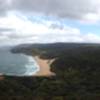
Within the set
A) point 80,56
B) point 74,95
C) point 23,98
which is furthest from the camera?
point 80,56

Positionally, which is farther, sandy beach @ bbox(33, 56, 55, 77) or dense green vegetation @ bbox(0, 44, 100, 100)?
sandy beach @ bbox(33, 56, 55, 77)

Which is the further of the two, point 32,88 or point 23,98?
point 32,88

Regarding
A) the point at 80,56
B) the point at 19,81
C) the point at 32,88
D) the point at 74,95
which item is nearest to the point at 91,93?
the point at 74,95

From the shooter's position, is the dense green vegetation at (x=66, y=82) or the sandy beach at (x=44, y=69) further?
the sandy beach at (x=44, y=69)

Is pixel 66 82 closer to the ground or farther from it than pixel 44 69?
closer to the ground

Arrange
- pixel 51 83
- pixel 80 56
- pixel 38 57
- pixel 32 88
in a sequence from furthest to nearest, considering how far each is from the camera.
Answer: pixel 38 57
pixel 80 56
pixel 51 83
pixel 32 88

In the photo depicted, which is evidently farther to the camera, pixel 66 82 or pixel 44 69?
pixel 44 69

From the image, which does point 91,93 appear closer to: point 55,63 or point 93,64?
point 93,64

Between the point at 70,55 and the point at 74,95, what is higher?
the point at 70,55
